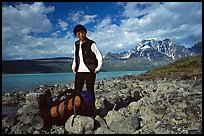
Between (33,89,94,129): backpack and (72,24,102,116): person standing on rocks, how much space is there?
0.37 m

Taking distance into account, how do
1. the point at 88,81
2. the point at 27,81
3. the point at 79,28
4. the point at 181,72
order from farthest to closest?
the point at 27,81 < the point at 181,72 < the point at 88,81 < the point at 79,28

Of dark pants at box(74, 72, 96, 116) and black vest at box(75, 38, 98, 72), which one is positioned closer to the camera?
black vest at box(75, 38, 98, 72)

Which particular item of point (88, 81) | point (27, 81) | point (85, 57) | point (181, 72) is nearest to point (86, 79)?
point (88, 81)

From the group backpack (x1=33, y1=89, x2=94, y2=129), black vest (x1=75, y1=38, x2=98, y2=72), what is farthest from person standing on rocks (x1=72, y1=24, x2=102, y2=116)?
backpack (x1=33, y1=89, x2=94, y2=129)

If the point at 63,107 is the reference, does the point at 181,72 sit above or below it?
above

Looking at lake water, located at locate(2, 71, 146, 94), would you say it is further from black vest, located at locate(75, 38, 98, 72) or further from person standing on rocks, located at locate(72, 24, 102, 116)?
black vest, located at locate(75, 38, 98, 72)

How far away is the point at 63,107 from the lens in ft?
21.0

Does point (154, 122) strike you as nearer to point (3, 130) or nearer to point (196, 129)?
point (196, 129)

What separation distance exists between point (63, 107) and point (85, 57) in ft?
4.30

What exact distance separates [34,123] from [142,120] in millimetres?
2752

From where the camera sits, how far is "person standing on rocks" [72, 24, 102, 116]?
6384 mm

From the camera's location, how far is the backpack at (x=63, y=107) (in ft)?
20.7

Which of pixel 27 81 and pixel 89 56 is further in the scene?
pixel 27 81

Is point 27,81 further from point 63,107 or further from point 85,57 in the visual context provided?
point 85,57
